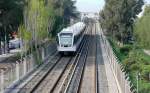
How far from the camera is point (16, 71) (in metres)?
32.7

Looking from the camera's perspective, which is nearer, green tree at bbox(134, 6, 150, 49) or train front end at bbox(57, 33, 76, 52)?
train front end at bbox(57, 33, 76, 52)

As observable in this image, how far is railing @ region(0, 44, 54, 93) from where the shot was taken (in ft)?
98.1

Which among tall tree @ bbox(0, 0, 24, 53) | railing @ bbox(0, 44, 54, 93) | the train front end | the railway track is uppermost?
tall tree @ bbox(0, 0, 24, 53)

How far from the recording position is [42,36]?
45.9 m

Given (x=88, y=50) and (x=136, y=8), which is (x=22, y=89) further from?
(x=136, y=8)

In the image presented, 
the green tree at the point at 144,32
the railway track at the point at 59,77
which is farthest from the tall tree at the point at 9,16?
the green tree at the point at 144,32

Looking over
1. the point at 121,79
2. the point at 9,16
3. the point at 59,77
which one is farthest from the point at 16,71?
the point at 9,16

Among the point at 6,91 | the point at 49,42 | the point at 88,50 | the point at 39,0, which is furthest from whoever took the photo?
the point at 88,50

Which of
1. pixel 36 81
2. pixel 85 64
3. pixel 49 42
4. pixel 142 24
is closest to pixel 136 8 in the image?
pixel 142 24

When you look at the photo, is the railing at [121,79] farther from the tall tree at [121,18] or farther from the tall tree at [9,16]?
the tall tree at [121,18]

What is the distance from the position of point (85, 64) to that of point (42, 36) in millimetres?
4993

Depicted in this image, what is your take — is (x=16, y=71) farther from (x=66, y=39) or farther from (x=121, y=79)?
(x=66, y=39)

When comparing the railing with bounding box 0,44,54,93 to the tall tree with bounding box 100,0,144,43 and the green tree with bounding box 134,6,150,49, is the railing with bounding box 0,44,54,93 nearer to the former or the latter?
the green tree with bounding box 134,6,150,49

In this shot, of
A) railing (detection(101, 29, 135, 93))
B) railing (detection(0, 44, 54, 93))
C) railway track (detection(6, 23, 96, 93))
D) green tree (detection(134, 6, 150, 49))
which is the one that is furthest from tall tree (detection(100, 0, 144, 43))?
railing (detection(101, 29, 135, 93))
